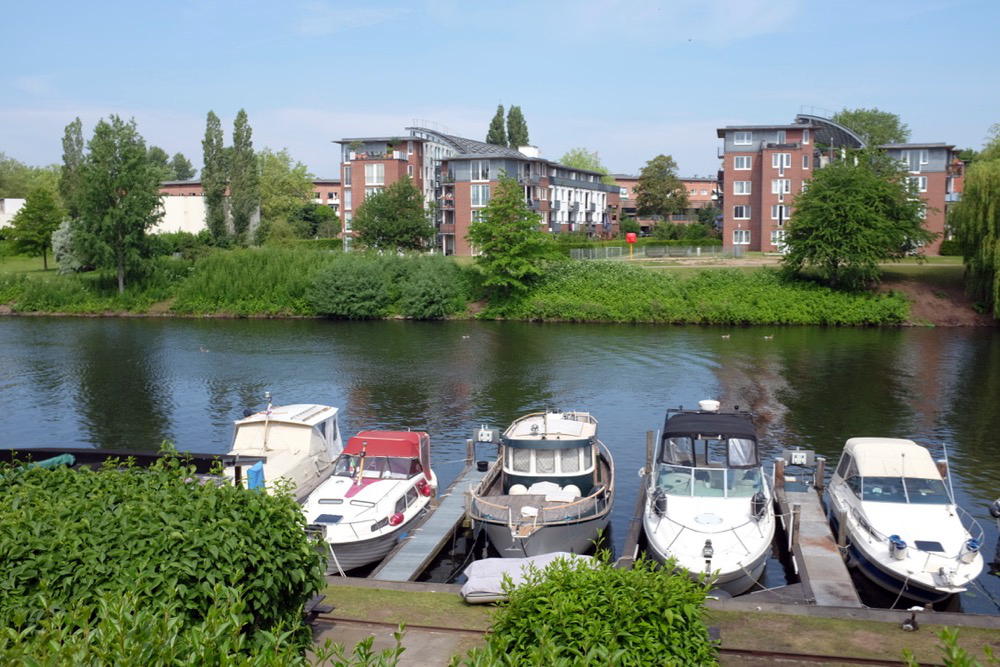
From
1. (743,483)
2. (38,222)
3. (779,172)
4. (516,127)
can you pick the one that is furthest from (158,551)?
(516,127)

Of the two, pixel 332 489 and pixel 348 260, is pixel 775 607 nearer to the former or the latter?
pixel 332 489

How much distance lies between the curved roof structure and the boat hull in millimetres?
89637

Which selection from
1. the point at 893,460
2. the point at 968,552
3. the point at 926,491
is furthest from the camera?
the point at 893,460

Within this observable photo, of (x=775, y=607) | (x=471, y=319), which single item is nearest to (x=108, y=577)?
(x=775, y=607)

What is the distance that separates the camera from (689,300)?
79.2 meters

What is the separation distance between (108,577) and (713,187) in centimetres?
16657

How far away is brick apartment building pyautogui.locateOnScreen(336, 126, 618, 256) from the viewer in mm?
113188

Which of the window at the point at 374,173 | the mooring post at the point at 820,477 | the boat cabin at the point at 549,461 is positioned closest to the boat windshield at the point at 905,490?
the mooring post at the point at 820,477

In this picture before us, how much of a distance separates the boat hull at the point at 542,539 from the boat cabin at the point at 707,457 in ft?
7.84

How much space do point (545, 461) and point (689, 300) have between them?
55.0m

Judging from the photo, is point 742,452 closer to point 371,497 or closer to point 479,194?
point 371,497

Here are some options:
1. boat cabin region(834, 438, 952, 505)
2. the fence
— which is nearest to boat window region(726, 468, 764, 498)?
boat cabin region(834, 438, 952, 505)

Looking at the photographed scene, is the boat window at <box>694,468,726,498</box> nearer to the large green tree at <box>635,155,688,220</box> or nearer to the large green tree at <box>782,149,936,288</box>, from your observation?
the large green tree at <box>782,149,936,288</box>

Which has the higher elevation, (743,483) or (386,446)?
(386,446)
